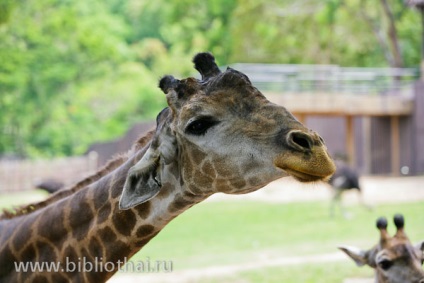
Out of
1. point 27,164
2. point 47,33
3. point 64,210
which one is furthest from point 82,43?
point 64,210

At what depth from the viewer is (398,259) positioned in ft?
20.3

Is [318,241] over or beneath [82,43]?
beneath

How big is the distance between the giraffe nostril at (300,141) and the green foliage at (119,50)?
104 ft

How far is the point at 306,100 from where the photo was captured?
96.8 feet

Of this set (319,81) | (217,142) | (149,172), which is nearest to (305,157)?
(217,142)

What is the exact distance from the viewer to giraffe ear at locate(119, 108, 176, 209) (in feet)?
12.2

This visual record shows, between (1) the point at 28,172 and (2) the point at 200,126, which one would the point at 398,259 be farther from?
(1) the point at 28,172

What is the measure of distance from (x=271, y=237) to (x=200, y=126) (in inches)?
513

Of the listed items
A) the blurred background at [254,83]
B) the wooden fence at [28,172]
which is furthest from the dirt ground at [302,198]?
the wooden fence at [28,172]

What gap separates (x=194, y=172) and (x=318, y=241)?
12.2 m

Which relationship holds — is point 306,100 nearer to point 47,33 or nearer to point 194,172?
point 47,33

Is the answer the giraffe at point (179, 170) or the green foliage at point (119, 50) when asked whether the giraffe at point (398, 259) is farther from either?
the green foliage at point (119, 50)

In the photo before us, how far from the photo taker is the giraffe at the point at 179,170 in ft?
11.6

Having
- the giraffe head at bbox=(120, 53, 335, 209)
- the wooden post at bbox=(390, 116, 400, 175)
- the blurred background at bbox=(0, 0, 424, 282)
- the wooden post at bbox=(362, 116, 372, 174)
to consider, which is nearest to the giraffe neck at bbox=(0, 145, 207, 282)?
the giraffe head at bbox=(120, 53, 335, 209)
